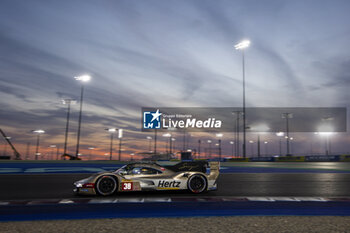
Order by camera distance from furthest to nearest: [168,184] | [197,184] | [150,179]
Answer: [197,184]
[168,184]
[150,179]

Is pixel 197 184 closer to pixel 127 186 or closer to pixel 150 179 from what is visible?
pixel 150 179

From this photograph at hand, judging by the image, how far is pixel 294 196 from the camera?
757cm

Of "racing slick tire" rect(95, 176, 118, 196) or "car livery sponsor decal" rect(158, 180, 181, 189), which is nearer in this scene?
"racing slick tire" rect(95, 176, 118, 196)

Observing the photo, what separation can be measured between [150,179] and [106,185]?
1183 millimetres

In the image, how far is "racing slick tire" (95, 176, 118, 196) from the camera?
7500 mm

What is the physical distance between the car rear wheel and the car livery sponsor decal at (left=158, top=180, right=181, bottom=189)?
1.13ft

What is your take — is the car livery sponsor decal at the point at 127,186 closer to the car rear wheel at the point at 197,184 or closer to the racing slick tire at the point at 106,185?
the racing slick tire at the point at 106,185

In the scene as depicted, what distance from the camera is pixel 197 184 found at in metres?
8.22

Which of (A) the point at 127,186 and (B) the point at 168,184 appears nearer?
(A) the point at 127,186

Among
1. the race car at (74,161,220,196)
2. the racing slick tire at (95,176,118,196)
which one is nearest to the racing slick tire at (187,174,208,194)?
the race car at (74,161,220,196)

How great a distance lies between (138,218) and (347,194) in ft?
20.3

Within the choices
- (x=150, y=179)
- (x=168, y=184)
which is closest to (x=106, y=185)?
(x=150, y=179)

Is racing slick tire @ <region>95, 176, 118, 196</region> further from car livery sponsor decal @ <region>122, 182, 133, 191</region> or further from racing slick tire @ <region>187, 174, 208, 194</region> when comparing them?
racing slick tire @ <region>187, 174, 208, 194</region>

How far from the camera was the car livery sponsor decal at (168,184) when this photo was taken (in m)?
7.96
